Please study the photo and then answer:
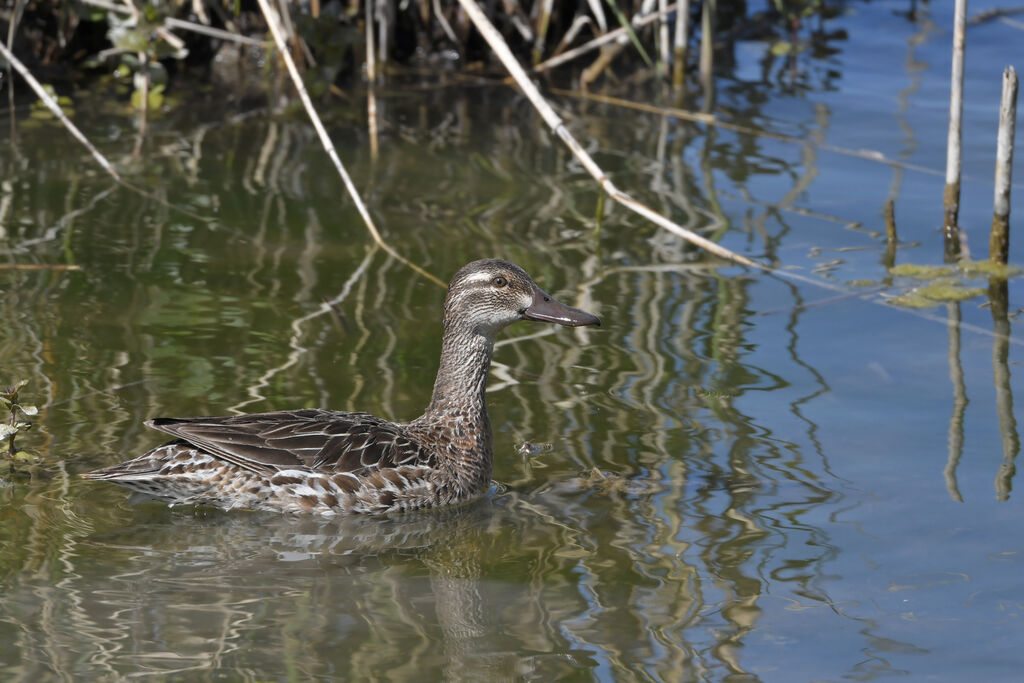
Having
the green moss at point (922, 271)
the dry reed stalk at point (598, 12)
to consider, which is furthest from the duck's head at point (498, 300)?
the dry reed stalk at point (598, 12)

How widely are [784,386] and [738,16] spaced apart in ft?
29.2

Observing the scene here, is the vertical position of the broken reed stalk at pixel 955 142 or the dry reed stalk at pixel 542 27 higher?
the dry reed stalk at pixel 542 27

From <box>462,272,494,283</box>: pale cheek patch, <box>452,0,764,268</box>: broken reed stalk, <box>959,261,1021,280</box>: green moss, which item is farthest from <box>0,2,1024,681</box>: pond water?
<box>452,0,764,268</box>: broken reed stalk

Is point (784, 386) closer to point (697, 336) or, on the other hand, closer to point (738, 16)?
point (697, 336)

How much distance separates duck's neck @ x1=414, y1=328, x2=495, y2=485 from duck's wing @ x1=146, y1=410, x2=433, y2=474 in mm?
200

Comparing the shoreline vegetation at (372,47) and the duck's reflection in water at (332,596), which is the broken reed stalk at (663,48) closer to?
the shoreline vegetation at (372,47)

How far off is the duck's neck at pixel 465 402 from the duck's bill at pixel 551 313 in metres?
0.28

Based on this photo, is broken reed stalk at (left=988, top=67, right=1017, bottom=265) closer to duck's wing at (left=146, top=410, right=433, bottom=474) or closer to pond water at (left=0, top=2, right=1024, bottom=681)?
pond water at (left=0, top=2, right=1024, bottom=681)

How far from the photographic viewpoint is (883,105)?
12.4 meters

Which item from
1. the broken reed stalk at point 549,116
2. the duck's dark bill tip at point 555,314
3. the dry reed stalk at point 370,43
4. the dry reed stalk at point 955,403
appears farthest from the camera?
the dry reed stalk at point 370,43

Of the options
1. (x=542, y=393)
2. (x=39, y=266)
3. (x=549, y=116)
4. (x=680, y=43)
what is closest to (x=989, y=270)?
(x=542, y=393)

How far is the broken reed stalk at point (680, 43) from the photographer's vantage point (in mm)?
12445

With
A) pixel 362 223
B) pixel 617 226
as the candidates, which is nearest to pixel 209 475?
pixel 362 223

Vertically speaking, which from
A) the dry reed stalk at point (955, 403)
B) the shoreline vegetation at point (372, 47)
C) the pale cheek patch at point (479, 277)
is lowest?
the dry reed stalk at point (955, 403)
